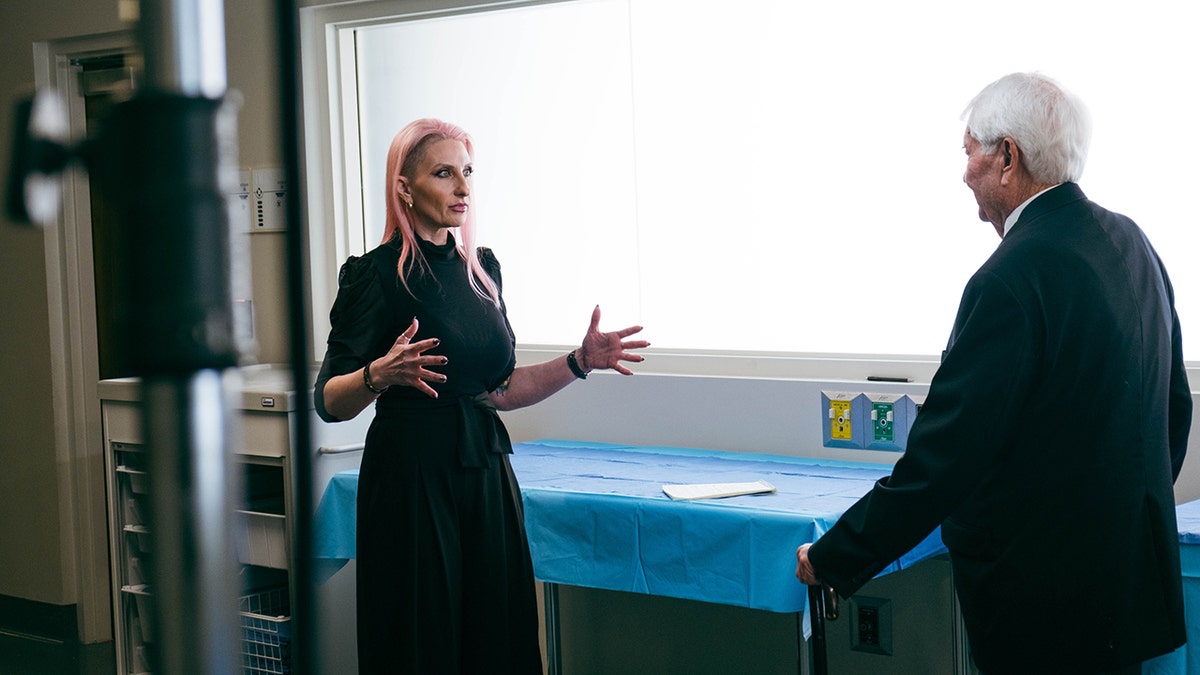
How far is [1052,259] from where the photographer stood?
5.58 ft

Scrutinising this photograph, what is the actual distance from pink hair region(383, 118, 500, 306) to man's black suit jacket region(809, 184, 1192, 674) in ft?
3.33

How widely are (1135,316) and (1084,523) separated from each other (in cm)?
32

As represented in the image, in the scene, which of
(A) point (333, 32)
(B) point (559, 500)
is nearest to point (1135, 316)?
(B) point (559, 500)

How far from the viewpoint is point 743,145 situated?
137 inches

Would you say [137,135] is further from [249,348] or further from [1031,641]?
[1031,641]

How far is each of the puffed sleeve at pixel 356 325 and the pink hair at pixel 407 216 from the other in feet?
0.22

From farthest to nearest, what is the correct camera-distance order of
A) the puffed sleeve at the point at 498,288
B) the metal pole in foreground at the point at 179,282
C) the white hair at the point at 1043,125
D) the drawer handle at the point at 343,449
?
1. the drawer handle at the point at 343,449
2. the puffed sleeve at the point at 498,288
3. the white hair at the point at 1043,125
4. the metal pole in foreground at the point at 179,282

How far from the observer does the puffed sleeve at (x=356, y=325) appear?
2264mm

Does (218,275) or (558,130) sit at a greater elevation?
(558,130)

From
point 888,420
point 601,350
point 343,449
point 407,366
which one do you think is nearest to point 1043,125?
point 601,350

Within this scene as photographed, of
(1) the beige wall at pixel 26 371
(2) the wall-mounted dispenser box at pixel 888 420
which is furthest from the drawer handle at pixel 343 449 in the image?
(1) the beige wall at pixel 26 371

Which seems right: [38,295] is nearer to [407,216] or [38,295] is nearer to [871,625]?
[407,216]

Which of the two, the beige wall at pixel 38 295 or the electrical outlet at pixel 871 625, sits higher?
the beige wall at pixel 38 295

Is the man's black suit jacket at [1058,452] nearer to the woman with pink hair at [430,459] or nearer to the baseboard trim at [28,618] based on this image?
the woman with pink hair at [430,459]
